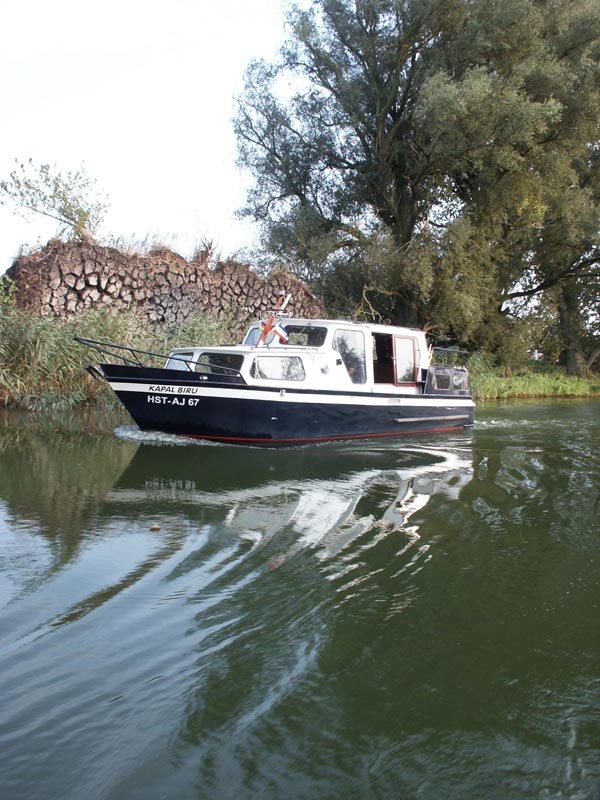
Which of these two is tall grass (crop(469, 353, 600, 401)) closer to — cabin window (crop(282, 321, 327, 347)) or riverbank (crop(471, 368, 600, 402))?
riverbank (crop(471, 368, 600, 402))

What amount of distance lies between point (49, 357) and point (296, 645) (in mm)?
11557

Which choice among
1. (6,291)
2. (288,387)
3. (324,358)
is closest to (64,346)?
(6,291)

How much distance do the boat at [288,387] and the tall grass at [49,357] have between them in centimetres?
227

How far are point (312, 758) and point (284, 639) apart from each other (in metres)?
1.06

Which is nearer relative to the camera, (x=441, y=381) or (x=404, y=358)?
(x=404, y=358)

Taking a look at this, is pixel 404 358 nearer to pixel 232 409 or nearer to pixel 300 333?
pixel 300 333

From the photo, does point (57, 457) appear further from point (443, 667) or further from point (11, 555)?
point (443, 667)

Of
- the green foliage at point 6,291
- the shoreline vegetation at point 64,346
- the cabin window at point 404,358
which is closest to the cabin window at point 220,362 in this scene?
the cabin window at point 404,358

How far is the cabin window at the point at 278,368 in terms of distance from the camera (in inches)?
438

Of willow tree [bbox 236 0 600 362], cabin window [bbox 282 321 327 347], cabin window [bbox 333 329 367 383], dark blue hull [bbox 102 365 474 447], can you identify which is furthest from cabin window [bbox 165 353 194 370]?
willow tree [bbox 236 0 600 362]

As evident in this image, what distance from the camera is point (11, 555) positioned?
4.98 m

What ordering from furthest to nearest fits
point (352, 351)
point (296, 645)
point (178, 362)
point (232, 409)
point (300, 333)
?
point (300, 333) < point (352, 351) < point (178, 362) < point (232, 409) < point (296, 645)

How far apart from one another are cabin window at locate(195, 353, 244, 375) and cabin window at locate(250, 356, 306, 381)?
26cm

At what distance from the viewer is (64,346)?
14172mm
